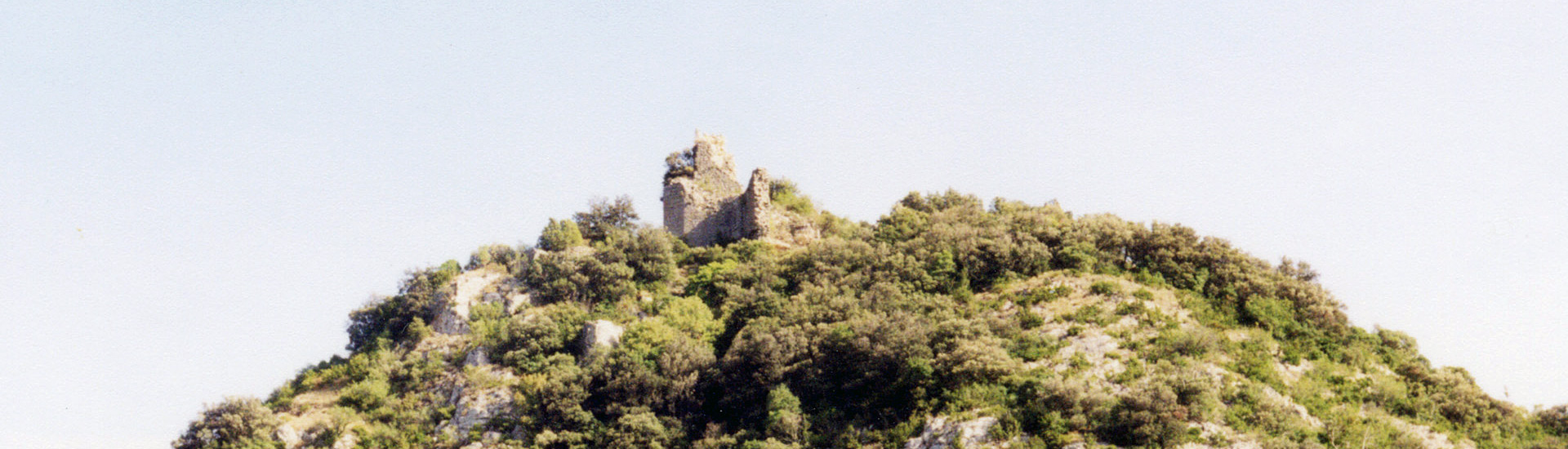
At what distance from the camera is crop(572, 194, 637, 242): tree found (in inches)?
2242

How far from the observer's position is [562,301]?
49.7 metres

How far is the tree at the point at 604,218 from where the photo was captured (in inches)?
2242

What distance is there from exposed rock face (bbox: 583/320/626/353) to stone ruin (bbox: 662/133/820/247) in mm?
10874

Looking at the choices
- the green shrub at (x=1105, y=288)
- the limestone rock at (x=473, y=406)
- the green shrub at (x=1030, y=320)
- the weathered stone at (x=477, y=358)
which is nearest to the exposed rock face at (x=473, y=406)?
the limestone rock at (x=473, y=406)

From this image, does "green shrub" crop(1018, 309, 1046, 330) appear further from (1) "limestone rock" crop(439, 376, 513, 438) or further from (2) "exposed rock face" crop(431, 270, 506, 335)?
(2) "exposed rock face" crop(431, 270, 506, 335)

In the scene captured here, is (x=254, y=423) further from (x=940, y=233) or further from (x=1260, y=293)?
(x=1260, y=293)

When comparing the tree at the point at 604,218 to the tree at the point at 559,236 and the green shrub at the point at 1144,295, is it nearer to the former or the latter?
the tree at the point at 559,236

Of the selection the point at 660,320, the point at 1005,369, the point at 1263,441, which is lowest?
the point at 1263,441

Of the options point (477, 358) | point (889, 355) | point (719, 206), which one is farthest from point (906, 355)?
point (719, 206)

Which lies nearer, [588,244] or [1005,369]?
[1005,369]

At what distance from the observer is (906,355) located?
126 feet

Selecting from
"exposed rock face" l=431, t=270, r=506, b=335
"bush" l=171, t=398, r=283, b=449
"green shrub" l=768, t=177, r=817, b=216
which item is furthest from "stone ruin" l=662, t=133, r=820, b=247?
"bush" l=171, t=398, r=283, b=449

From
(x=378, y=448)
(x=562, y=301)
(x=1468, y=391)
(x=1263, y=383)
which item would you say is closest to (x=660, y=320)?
(x=562, y=301)

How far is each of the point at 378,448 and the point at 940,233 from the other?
22.0m
